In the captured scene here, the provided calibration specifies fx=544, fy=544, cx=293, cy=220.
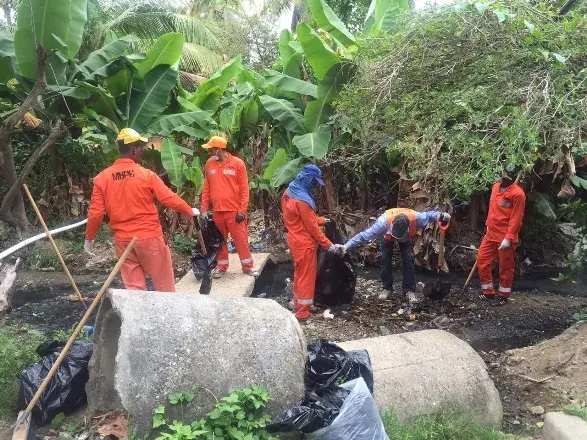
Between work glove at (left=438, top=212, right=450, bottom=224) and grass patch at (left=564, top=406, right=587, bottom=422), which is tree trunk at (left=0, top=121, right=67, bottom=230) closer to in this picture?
work glove at (left=438, top=212, right=450, bottom=224)

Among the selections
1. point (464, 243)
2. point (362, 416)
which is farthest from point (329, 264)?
point (362, 416)

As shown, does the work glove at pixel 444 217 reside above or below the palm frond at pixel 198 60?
below

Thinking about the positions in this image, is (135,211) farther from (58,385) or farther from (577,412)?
(577,412)

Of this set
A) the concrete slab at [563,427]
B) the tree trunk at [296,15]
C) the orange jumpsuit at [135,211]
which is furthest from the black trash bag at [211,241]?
the tree trunk at [296,15]

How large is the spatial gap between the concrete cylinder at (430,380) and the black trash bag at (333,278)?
7.66 feet

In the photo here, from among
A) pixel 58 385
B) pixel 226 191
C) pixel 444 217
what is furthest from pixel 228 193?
pixel 58 385

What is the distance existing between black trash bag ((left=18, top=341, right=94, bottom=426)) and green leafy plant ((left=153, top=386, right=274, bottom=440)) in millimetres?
961

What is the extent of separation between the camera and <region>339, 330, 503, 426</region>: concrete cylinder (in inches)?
156

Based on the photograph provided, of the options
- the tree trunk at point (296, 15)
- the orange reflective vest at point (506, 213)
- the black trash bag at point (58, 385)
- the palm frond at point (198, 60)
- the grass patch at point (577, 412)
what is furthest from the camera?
the tree trunk at point (296, 15)

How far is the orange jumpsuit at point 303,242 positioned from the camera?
602 centimetres

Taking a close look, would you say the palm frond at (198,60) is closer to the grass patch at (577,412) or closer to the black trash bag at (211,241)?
the black trash bag at (211,241)

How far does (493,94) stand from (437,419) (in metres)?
2.49

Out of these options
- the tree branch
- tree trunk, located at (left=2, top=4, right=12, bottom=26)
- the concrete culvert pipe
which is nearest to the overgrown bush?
the concrete culvert pipe

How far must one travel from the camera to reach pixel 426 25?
4566 mm
